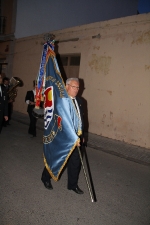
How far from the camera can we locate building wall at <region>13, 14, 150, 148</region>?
7.04 metres

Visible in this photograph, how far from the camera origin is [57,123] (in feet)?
10.3

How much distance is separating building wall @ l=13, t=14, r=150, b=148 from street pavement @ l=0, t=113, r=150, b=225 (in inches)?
86.3

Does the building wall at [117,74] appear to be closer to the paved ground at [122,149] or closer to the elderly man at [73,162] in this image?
the paved ground at [122,149]

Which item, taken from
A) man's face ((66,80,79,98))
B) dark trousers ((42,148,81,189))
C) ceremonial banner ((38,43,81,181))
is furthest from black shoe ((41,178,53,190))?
man's face ((66,80,79,98))

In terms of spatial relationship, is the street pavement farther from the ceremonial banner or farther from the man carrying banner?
the ceremonial banner

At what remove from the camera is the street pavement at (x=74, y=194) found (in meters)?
2.73

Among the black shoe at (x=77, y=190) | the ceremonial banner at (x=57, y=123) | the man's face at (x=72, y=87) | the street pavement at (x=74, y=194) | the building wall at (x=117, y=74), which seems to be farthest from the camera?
the building wall at (x=117, y=74)

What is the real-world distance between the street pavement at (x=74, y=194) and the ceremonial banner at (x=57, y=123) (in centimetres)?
50

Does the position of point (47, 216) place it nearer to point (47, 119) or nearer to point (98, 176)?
point (47, 119)

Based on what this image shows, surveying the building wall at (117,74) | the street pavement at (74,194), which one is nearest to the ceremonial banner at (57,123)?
the street pavement at (74,194)

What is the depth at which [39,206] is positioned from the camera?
9.55 ft

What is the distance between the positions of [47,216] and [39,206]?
0.86 ft

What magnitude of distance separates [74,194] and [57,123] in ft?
4.50

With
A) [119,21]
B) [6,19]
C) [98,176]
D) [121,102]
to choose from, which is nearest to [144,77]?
[121,102]
